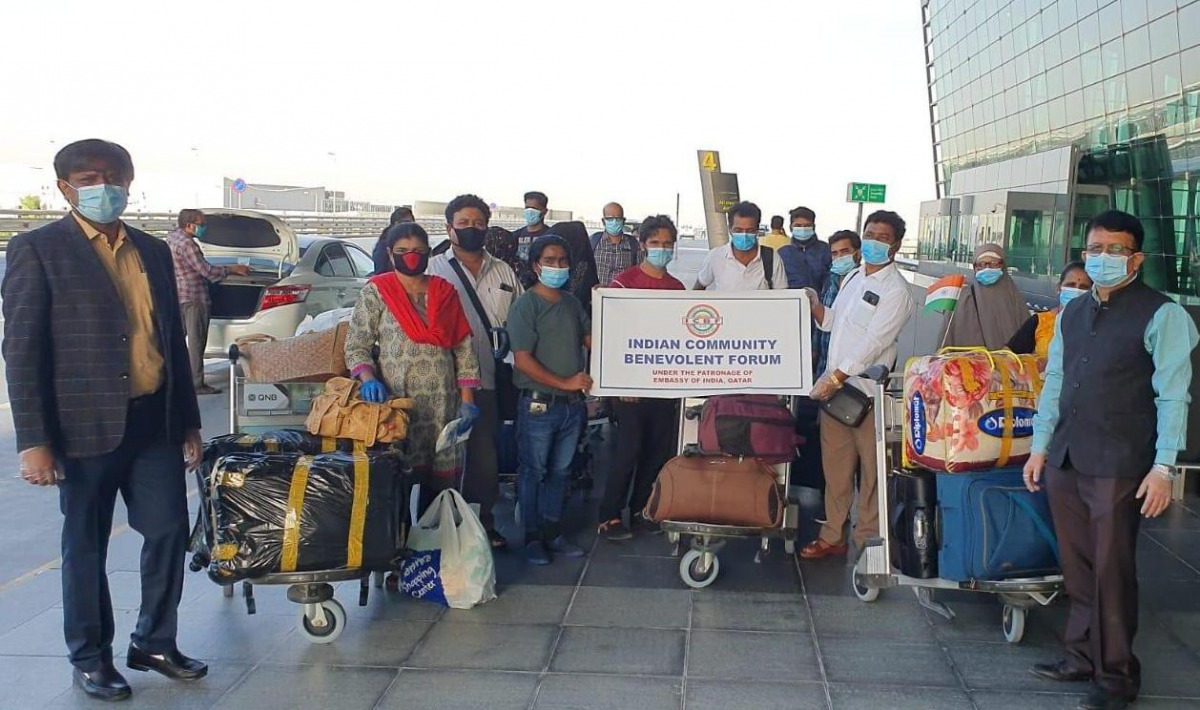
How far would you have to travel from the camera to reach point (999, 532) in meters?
4.59

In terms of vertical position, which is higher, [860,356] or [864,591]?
[860,356]

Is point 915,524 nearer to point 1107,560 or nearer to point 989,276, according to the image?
point 1107,560

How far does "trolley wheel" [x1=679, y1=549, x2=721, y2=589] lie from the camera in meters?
5.47

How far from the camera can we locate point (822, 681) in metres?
4.33

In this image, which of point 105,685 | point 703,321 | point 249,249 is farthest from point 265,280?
point 105,685

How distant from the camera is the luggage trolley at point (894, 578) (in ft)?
15.1

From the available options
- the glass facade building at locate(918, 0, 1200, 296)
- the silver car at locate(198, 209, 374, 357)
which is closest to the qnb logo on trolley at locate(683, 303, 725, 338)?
the silver car at locate(198, 209, 374, 357)

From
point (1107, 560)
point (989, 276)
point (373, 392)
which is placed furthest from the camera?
point (989, 276)

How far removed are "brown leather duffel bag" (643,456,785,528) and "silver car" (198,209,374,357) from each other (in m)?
6.86

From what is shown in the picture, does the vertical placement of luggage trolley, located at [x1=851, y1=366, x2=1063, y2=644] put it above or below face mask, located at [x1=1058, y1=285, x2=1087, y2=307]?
A: below

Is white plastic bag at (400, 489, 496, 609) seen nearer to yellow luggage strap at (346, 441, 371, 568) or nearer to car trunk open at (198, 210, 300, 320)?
yellow luggage strap at (346, 441, 371, 568)

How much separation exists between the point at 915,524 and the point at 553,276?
229 cm

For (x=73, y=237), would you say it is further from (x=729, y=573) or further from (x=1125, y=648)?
(x=1125, y=648)

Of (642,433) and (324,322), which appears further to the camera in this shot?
(642,433)
